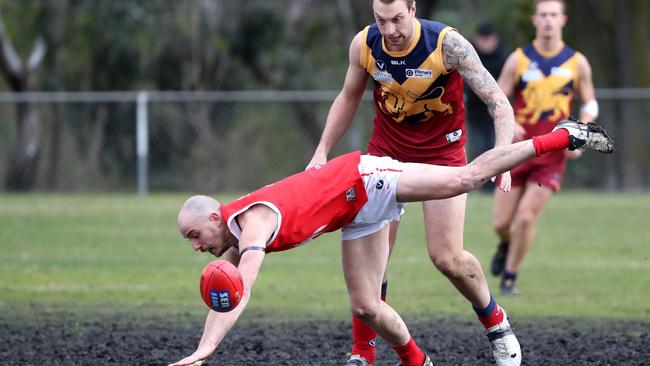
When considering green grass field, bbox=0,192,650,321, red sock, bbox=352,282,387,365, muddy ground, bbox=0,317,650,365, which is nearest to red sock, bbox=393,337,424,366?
red sock, bbox=352,282,387,365

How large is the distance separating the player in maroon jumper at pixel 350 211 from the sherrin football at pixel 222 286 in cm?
9

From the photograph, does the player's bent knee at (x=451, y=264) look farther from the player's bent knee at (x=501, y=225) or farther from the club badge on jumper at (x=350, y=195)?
the player's bent knee at (x=501, y=225)

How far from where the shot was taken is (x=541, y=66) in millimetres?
10078

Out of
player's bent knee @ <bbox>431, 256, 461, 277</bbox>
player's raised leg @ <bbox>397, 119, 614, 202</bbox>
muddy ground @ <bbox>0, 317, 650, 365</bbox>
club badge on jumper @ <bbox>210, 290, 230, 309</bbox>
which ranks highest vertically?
player's raised leg @ <bbox>397, 119, 614, 202</bbox>

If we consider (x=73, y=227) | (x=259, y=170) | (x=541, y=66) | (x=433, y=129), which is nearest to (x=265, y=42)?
(x=259, y=170)

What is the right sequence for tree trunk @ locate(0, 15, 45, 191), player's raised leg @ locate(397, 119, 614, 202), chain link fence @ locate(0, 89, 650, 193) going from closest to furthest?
player's raised leg @ locate(397, 119, 614, 202), chain link fence @ locate(0, 89, 650, 193), tree trunk @ locate(0, 15, 45, 191)

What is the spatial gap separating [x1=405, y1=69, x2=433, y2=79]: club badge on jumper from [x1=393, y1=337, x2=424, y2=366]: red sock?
1.55 meters

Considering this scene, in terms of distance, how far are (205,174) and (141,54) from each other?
5.28 metres

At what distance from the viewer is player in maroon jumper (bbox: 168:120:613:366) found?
553 centimetres

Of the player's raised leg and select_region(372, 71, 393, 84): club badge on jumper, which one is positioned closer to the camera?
the player's raised leg

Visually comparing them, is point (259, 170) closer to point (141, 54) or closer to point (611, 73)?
point (141, 54)

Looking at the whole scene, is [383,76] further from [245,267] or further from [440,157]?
[245,267]

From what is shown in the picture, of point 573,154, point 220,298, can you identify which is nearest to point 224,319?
point 220,298

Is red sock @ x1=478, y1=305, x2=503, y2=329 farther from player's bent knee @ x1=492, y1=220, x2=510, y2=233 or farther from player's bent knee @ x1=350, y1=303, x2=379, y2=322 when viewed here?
player's bent knee @ x1=492, y1=220, x2=510, y2=233
